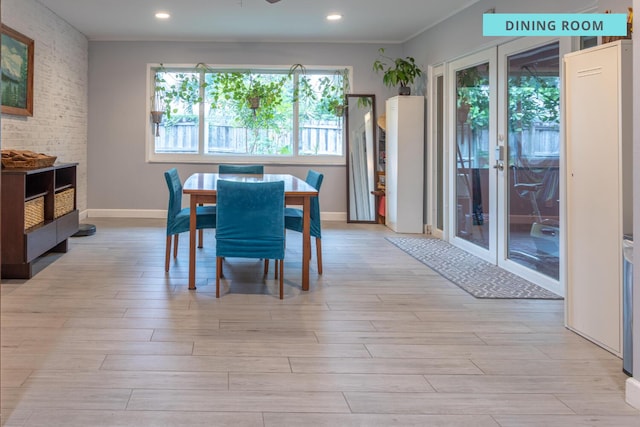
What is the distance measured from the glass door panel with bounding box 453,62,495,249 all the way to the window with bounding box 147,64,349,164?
7.36 feet

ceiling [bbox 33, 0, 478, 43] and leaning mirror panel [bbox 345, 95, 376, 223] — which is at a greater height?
ceiling [bbox 33, 0, 478, 43]

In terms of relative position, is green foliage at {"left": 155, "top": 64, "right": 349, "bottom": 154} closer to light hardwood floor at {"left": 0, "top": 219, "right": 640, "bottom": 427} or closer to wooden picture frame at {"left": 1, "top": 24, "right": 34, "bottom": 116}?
wooden picture frame at {"left": 1, "top": 24, "right": 34, "bottom": 116}

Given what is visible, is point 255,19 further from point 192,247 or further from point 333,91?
point 192,247

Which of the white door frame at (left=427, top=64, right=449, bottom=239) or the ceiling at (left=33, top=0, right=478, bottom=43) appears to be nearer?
the ceiling at (left=33, top=0, right=478, bottom=43)

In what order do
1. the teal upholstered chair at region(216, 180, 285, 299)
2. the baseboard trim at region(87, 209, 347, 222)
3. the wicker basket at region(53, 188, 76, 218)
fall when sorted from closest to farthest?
1. the teal upholstered chair at region(216, 180, 285, 299)
2. the wicker basket at region(53, 188, 76, 218)
3. the baseboard trim at region(87, 209, 347, 222)

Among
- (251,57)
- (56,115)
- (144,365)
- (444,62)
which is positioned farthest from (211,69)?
(144,365)

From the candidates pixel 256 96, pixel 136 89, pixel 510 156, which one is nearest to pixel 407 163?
pixel 510 156

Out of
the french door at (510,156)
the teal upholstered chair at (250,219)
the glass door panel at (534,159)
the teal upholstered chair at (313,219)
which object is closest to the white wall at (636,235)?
the french door at (510,156)

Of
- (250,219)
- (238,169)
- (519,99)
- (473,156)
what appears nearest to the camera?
(250,219)

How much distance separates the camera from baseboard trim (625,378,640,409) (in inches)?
86.7

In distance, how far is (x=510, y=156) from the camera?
15.9 ft

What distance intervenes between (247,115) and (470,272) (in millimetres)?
4373

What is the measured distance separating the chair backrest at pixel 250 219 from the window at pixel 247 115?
4.32 metres

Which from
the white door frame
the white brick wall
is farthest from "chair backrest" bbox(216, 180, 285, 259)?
the white door frame
